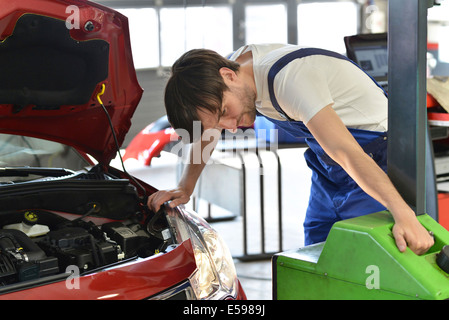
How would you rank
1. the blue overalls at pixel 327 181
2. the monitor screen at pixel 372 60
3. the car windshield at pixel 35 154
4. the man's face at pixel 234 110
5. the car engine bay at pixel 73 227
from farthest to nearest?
the monitor screen at pixel 372 60
the car windshield at pixel 35 154
the blue overalls at pixel 327 181
the man's face at pixel 234 110
the car engine bay at pixel 73 227

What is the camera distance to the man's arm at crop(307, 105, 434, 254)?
1.41 m

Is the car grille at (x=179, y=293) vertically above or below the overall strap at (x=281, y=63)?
below

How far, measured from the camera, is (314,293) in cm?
155

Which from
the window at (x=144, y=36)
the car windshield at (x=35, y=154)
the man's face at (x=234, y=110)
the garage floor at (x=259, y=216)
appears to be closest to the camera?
the man's face at (x=234, y=110)

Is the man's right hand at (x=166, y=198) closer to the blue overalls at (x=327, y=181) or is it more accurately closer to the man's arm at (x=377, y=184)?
the blue overalls at (x=327, y=181)

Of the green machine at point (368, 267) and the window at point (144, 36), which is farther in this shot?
the window at point (144, 36)

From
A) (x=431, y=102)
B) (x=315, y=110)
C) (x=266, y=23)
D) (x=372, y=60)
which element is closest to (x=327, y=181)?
(x=315, y=110)

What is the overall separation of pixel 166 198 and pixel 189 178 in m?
0.21

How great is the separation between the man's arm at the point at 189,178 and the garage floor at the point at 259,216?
1.99ft

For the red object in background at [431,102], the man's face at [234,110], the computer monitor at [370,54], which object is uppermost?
the computer monitor at [370,54]

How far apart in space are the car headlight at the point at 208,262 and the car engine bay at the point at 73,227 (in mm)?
69

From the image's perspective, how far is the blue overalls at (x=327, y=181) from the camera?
1.83 meters

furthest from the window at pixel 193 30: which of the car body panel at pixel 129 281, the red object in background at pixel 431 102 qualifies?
the car body panel at pixel 129 281

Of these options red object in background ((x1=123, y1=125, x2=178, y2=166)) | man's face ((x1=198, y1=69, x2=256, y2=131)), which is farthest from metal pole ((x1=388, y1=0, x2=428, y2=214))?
red object in background ((x1=123, y1=125, x2=178, y2=166))
